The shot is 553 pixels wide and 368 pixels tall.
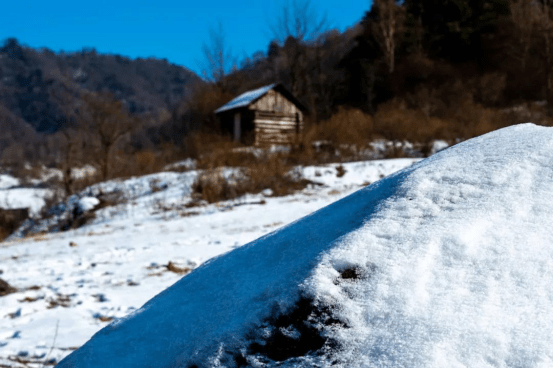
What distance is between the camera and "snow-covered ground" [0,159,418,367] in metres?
3.18

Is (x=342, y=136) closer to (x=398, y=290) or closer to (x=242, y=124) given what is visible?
(x=242, y=124)

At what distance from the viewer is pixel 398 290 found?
3.29 feet

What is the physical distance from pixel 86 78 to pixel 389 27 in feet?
406

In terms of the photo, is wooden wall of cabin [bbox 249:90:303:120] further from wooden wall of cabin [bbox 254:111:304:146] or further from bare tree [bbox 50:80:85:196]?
bare tree [bbox 50:80:85:196]

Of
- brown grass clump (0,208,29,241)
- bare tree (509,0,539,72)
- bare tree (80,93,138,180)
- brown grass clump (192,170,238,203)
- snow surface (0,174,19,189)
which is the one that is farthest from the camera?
snow surface (0,174,19,189)

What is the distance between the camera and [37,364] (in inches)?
99.4

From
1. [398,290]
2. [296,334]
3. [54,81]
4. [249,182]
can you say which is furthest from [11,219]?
[54,81]

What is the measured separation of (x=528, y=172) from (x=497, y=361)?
0.69 m

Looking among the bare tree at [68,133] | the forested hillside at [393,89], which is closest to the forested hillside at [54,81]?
the forested hillside at [393,89]

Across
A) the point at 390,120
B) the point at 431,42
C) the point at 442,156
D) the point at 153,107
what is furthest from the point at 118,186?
the point at 153,107

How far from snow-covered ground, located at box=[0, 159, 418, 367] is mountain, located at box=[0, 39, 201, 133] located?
9917cm

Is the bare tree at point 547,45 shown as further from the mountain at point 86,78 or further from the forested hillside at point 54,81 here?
the mountain at point 86,78

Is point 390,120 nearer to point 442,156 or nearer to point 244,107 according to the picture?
point 244,107

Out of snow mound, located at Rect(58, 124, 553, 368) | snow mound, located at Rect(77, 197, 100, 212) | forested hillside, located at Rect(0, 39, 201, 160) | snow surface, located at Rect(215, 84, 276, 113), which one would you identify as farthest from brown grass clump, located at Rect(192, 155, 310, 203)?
forested hillside, located at Rect(0, 39, 201, 160)
